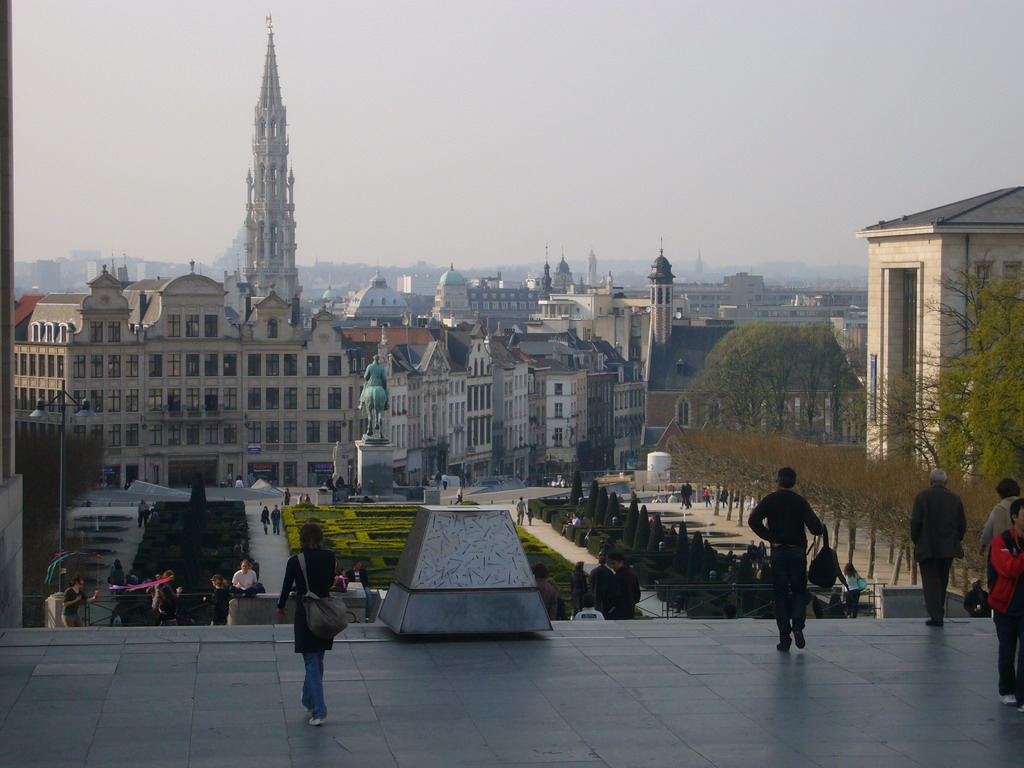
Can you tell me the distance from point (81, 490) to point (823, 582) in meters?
50.3

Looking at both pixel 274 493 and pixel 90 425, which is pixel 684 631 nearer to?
pixel 274 493

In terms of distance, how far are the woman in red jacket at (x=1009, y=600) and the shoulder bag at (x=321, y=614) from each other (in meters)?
5.04

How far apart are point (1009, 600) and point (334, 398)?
3240 inches

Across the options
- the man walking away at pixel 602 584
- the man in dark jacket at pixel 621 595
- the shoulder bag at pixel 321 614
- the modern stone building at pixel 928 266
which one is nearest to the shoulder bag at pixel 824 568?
the shoulder bag at pixel 321 614

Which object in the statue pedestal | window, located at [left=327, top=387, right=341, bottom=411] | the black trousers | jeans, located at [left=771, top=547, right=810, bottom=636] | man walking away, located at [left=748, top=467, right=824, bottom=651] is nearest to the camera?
man walking away, located at [left=748, top=467, right=824, bottom=651]

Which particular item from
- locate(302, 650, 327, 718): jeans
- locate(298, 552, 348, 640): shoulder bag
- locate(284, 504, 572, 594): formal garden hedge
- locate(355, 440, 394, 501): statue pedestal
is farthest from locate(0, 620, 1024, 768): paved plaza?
locate(355, 440, 394, 501): statue pedestal

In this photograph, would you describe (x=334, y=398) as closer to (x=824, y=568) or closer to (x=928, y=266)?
(x=928, y=266)

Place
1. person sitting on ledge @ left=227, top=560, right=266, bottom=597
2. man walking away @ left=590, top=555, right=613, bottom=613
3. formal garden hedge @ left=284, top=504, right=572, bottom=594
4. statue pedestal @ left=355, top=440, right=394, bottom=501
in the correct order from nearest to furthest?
man walking away @ left=590, top=555, right=613, bottom=613 < person sitting on ledge @ left=227, top=560, right=266, bottom=597 < formal garden hedge @ left=284, top=504, right=572, bottom=594 < statue pedestal @ left=355, top=440, right=394, bottom=501

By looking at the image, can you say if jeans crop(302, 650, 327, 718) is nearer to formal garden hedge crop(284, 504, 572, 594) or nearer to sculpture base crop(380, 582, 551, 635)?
sculpture base crop(380, 582, 551, 635)

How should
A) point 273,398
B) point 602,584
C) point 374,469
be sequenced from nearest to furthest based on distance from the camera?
point 602,584
point 374,469
point 273,398

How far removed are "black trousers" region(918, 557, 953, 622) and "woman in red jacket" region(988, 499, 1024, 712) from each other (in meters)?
3.40

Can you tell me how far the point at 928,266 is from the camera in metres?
69.5

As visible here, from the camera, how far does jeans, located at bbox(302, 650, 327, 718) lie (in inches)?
538

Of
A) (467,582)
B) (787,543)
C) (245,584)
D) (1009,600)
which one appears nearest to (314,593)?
(467,582)
